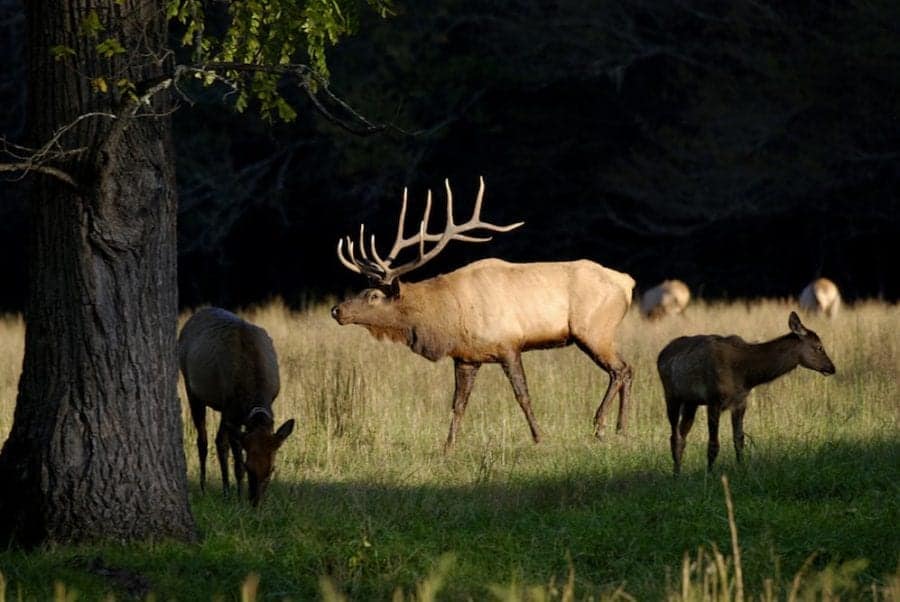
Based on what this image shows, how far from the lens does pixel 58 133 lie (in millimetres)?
8102

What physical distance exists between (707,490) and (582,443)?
132 inches

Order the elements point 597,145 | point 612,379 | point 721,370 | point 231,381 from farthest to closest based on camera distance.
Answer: point 597,145
point 612,379
point 721,370
point 231,381

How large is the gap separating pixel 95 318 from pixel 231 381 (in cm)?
221

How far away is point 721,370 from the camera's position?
426 inches

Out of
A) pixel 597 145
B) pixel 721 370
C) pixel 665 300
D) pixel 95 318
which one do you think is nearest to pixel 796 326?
pixel 721 370

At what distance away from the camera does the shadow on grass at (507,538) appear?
25.5 feet

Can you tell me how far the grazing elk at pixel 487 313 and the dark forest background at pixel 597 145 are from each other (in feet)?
34.3

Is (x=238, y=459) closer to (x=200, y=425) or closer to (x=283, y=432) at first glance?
(x=283, y=432)

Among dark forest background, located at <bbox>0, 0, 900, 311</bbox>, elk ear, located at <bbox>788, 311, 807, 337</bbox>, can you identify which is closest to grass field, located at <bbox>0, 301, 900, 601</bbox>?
elk ear, located at <bbox>788, 311, 807, 337</bbox>

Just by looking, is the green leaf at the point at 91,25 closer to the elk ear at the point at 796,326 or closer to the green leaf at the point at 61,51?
the green leaf at the point at 61,51

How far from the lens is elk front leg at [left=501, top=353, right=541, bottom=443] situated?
1297 cm

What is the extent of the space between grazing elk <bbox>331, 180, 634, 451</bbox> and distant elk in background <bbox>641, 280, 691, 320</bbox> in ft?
29.1

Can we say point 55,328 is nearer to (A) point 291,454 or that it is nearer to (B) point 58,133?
(B) point 58,133

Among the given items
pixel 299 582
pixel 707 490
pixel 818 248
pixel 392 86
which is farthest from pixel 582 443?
pixel 818 248
